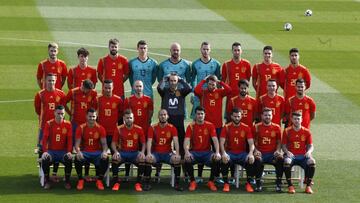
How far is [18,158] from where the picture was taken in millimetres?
20469

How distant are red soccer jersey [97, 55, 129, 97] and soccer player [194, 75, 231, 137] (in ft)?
5.71

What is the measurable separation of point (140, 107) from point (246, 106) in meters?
1.88

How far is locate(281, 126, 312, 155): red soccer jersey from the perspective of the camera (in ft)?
61.5

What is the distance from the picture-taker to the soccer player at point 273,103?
63.3 ft

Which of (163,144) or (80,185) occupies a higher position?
(163,144)

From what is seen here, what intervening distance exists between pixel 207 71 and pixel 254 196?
2.93 metres

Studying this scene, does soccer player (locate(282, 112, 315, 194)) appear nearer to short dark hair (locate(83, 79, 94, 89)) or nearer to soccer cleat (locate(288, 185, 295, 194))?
soccer cleat (locate(288, 185, 295, 194))

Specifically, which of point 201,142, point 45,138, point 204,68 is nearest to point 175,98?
point 201,142

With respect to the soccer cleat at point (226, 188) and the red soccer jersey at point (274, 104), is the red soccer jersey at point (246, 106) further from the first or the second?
the soccer cleat at point (226, 188)

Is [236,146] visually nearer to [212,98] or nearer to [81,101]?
[212,98]

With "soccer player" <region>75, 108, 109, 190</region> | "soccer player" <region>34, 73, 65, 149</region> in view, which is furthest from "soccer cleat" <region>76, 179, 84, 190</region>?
"soccer player" <region>34, 73, 65, 149</region>

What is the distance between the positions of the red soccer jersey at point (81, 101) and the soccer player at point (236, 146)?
241 cm

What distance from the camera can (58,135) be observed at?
1855 centimetres

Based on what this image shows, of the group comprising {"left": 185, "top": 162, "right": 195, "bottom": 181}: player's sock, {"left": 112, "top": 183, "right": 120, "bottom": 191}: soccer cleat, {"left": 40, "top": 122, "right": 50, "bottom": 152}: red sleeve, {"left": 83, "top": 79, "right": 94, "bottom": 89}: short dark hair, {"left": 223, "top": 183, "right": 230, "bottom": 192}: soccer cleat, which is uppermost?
{"left": 83, "top": 79, "right": 94, "bottom": 89}: short dark hair
